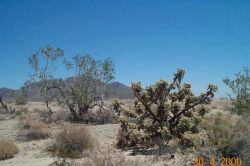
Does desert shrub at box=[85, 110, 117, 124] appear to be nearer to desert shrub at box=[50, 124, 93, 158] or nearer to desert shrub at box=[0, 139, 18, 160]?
desert shrub at box=[50, 124, 93, 158]

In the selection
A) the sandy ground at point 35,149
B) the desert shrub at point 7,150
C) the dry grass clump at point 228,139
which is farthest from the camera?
the desert shrub at point 7,150

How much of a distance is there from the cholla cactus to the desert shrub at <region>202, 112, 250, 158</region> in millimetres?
1822

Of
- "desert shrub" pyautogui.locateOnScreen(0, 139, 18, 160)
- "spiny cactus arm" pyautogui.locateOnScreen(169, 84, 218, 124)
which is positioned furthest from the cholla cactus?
"desert shrub" pyautogui.locateOnScreen(0, 139, 18, 160)

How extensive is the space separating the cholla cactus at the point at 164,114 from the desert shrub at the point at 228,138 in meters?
1.82

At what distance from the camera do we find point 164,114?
12664mm

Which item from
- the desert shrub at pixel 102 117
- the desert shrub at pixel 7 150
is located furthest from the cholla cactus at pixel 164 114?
the desert shrub at pixel 102 117

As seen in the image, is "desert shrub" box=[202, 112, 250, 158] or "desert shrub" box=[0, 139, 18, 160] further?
"desert shrub" box=[0, 139, 18, 160]

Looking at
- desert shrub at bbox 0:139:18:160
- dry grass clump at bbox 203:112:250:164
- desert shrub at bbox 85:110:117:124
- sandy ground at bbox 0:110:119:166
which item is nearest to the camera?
dry grass clump at bbox 203:112:250:164

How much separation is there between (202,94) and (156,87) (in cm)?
157

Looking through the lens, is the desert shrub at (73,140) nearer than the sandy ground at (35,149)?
No

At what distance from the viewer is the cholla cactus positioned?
1219cm

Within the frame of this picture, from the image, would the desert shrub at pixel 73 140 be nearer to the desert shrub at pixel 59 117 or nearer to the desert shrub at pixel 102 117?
the desert shrub at pixel 102 117

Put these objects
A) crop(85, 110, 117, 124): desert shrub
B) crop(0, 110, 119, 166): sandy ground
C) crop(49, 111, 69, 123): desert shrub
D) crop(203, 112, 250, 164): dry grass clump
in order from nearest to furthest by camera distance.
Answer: crop(203, 112, 250, 164): dry grass clump < crop(0, 110, 119, 166): sandy ground < crop(49, 111, 69, 123): desert shrub < crop(85, 110, 117, 124): desert shrub

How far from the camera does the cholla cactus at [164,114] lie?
40.0ft
